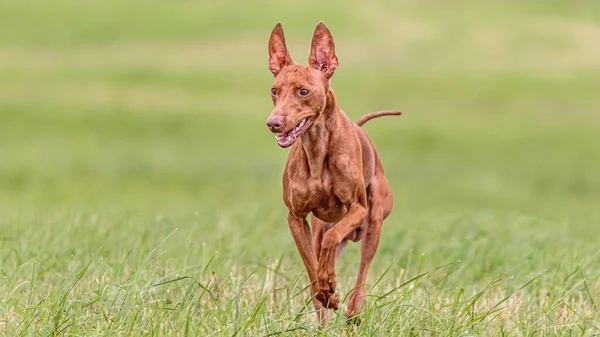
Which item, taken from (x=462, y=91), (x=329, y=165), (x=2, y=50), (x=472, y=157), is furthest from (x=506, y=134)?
(x=329, y=165)

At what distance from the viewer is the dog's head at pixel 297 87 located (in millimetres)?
5285

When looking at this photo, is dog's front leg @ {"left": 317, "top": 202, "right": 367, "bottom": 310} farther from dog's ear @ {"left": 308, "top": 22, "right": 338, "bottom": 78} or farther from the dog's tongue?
dog's ear @ {"left": 308, "top": 22, "right": 338, "bottom": 78}

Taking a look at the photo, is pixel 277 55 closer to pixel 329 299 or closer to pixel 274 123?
pixel 274 123

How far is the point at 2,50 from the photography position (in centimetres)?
3416

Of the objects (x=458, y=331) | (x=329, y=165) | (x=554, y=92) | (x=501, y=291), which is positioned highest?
(x=329, y=165)

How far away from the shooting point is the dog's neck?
18.7 ft

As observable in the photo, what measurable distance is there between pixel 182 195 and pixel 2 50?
55.6 feet

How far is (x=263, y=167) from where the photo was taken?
22016 millimetres

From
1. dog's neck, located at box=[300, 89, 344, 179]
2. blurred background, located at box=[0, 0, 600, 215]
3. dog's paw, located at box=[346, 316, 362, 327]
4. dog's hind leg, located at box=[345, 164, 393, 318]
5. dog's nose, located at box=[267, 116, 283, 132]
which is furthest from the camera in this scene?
blurred background, located at box=[0, 0, 600, 215]

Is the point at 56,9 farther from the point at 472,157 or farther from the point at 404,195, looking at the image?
the point at 404,195

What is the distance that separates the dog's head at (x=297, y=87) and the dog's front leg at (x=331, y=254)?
1.73 ft

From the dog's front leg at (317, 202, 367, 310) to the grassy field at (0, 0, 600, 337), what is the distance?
12cm

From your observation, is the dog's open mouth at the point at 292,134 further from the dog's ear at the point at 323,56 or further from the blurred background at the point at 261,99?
the blurred background at the point at 261,99

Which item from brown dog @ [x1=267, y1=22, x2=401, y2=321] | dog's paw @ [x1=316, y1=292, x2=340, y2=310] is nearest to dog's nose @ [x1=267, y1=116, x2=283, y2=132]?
brown dog @ [x1=267, y1=22, x2=401, y2=321]
